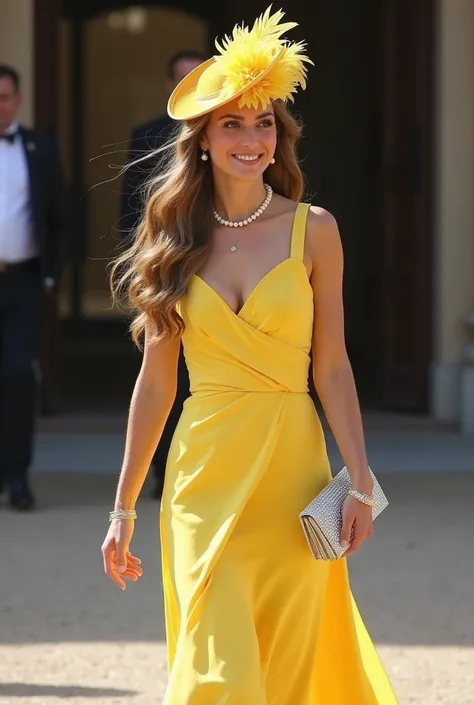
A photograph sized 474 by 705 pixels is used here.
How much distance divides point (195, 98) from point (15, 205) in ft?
14.1

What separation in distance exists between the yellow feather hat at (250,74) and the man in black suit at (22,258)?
417 cm

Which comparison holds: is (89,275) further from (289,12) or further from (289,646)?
(289,646)

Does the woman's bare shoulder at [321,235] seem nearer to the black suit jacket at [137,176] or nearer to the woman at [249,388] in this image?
the woman at [249,388]

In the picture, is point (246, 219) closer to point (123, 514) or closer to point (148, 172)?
point (123, 514)

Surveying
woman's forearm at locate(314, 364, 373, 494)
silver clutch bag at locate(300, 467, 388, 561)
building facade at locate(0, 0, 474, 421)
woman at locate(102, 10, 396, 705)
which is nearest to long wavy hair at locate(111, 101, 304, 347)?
woman at locate(102, 10, 396, 705)

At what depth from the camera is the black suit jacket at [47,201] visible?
7.52 metres

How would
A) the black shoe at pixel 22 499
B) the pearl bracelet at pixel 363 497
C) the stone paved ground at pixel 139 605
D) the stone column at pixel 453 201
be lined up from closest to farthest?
the pearl bracelet at pixel 363 497 < the stone paved ground at pixel 139 605 < the black shoe at pixel 22 499 < the stone column at pixel 453 201

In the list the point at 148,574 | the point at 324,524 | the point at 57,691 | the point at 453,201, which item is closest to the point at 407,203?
the point at 453,201

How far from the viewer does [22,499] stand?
24.6 ft

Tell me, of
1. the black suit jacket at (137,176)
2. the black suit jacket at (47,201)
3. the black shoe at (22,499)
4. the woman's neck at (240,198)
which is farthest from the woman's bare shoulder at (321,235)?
the black shoe at (22,499)

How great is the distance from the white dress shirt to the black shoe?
1032 mm

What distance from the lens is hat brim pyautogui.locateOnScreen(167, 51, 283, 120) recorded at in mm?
3246

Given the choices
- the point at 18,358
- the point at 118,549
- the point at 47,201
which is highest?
the point at 47,201

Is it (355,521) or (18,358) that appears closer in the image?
(355,521)
